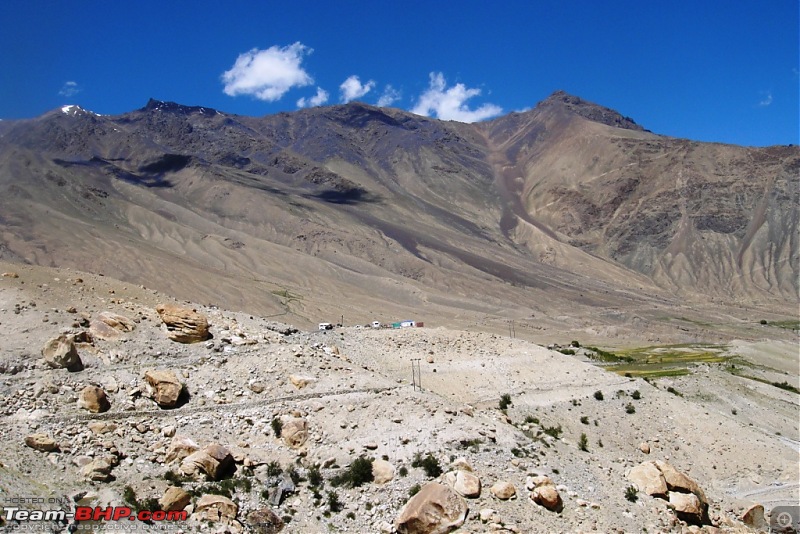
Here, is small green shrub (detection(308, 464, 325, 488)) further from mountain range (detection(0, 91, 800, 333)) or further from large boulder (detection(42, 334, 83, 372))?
mountain range (detection(0, 91, 800, 333))

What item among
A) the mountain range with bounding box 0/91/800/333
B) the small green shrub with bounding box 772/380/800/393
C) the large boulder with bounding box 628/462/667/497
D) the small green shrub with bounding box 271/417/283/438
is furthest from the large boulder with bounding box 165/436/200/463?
the mountain range with bounding box 0/91/800/333

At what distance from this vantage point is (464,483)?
663 inches

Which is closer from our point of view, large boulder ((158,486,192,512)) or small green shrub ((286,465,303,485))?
large boulder ((158,486,192,512))

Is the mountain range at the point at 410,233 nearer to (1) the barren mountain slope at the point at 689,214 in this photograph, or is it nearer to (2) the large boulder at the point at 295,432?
(1) the barren mountain slope at the point at 689,214

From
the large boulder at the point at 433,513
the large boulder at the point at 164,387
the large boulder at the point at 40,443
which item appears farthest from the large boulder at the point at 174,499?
the large boulder at the point at 433,513

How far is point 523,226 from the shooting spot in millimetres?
179125

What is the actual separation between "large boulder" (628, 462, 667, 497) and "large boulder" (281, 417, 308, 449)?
1001 centimetres

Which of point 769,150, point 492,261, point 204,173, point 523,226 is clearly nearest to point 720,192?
point 769,150

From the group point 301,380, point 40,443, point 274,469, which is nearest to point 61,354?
point 40,443

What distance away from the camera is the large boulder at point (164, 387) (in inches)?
797

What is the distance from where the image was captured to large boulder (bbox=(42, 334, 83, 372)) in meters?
20.7

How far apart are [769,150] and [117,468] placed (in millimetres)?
192465

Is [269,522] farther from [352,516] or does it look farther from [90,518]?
[90,518]

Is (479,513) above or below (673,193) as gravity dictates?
below
